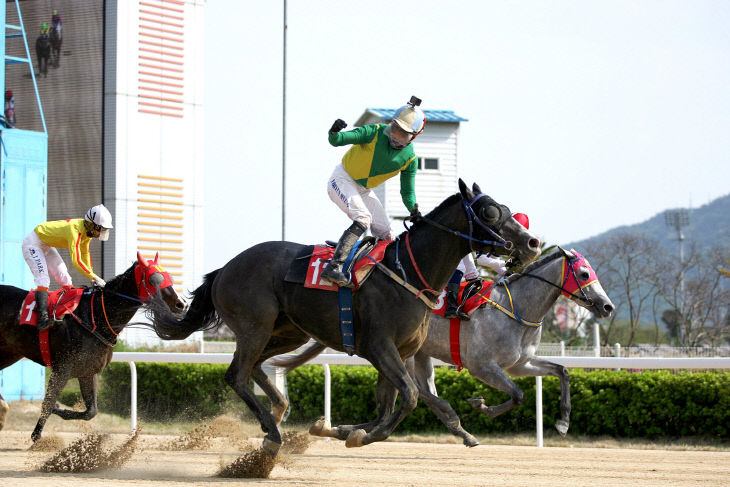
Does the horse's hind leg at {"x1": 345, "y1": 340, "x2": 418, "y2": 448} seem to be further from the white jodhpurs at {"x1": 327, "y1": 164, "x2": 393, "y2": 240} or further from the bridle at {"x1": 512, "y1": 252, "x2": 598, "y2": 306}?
the bridle at {"x1": 512, "y1": 252, "x2": 598, "y2": 306}

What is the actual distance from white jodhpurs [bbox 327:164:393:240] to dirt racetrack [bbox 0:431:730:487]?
1.69 meters

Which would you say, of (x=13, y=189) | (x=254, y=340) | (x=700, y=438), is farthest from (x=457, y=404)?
(x=13, y=189)

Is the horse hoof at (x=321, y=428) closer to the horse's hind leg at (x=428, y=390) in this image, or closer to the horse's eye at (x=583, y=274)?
the horse's hind leg at (x=428, y=390)

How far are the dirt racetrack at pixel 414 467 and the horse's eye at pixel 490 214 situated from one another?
65.6 inches

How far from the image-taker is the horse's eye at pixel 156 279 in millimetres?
7617

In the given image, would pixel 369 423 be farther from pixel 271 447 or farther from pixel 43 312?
pixel 43 312

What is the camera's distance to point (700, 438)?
9117 millimetres

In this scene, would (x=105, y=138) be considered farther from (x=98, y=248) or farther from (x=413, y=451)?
(x=413, y=451)

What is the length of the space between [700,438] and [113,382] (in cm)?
814

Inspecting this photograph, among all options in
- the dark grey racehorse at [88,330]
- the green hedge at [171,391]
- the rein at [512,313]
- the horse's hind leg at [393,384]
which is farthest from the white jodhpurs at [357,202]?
the green hedge at [171,391]


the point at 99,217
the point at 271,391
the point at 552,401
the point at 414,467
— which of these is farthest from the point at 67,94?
the point at 414,467

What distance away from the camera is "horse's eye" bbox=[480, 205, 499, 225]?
556 centimetres

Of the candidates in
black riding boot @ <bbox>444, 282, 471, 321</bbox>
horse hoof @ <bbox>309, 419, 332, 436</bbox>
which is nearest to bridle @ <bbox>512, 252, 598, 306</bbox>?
black riding boot @ <bbox>444, 282, 471, 321</bbox>

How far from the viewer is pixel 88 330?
7691 mm
